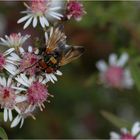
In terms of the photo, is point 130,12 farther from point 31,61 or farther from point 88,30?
point 31,61

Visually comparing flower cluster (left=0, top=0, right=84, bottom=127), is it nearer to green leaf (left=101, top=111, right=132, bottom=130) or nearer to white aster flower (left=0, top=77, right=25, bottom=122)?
white aster flower (left=0, top=77, right=25, bottom=122)

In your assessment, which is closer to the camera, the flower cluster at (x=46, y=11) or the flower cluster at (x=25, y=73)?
the flower cluster at (x=25, y=73)

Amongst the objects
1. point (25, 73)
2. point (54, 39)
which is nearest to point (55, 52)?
point (54, 39)

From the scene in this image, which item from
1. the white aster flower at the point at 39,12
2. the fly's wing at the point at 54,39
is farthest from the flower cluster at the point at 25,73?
the white aster flower at the point at 39,12

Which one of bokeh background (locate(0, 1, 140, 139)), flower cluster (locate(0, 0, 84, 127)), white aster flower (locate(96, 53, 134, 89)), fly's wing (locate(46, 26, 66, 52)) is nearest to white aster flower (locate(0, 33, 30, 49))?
flower cluster (locate(0, 0, 84, 127))

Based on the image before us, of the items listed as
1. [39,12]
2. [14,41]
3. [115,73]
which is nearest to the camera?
[14,41]

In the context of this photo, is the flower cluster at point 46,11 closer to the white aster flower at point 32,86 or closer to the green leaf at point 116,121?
the white aster flower at point 32,86

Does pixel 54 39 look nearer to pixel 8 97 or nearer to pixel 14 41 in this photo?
pixel 14 41
